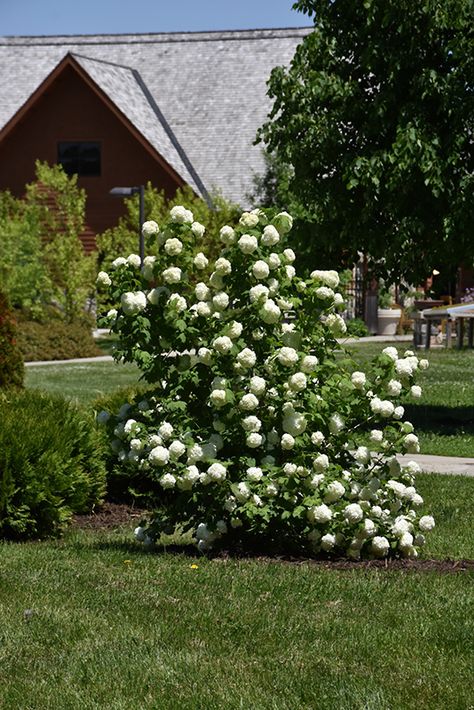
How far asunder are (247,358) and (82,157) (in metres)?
33.3

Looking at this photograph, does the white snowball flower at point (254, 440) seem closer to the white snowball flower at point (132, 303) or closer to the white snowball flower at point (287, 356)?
the white snowball flower at point (287, 356)

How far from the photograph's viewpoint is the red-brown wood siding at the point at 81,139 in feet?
129

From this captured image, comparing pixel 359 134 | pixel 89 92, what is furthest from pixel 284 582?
pixel 89 92

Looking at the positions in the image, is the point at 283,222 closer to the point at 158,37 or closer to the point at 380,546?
the point at 380,546

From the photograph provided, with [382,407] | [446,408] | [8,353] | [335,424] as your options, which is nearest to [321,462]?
[335,424]

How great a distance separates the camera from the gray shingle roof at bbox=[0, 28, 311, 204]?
130ft

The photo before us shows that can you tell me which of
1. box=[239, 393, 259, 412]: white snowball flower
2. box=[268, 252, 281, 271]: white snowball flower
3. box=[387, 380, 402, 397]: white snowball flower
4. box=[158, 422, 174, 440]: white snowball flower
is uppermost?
box=[268, 252, 281, 271]: white snowball flower

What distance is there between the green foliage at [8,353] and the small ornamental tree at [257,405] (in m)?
5.56

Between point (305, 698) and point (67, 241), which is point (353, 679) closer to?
point (305, 698)

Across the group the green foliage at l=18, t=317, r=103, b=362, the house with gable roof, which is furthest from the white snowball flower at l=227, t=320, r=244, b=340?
the house with gable roof

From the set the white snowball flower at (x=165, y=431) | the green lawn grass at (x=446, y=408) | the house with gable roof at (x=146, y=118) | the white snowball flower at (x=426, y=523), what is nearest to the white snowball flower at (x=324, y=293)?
the white snowball flower at (x=165, y=431)

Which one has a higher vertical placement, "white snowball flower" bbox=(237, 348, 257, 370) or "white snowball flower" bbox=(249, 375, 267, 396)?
"white snowball flower" bbox=(237, 348, 257, 370)

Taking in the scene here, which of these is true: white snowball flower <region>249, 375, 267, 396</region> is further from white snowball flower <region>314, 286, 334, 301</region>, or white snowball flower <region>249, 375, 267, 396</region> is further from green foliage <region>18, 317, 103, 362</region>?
green foliage <region>18, 317, 103, 362</region>

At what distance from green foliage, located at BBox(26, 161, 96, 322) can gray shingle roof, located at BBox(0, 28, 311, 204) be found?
4.01m
